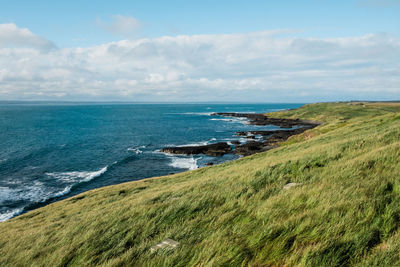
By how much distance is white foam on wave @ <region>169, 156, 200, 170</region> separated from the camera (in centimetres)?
4196

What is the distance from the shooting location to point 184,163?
44594 mm

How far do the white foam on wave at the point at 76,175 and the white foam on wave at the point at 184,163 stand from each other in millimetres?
12265

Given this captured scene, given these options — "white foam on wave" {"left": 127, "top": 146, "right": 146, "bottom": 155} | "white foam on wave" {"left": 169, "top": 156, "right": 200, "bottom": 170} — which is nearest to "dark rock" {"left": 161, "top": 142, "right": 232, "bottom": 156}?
"white foam on wave" {"left": 169, "top": 156, "right": 200, "bottom": 170}

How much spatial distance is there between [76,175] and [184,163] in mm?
18053

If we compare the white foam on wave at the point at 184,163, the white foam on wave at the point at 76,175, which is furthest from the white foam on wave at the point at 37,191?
the white foam on wave at the point at 184,163

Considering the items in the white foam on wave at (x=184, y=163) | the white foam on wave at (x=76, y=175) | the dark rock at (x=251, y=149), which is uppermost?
the dark rock at (x=251, y=149)

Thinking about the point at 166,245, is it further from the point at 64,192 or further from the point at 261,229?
the point at 64,192

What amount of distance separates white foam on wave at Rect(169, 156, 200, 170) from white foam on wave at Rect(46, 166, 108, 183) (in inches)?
483

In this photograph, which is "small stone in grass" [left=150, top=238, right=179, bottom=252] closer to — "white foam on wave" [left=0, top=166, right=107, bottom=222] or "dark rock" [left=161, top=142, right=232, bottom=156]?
"white foam on wave" [left=0, top=166, right=107, bottom=222]

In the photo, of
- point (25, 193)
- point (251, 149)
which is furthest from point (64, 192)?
point (251, 149)

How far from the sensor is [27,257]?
6.54 meters

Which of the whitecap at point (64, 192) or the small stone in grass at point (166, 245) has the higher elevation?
the small stone in grass at point (166, 245)

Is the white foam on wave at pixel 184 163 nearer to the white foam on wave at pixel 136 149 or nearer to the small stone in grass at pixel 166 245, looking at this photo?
the white foam on wave at pixel 136 149

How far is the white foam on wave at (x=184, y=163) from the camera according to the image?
4196 centimetres
